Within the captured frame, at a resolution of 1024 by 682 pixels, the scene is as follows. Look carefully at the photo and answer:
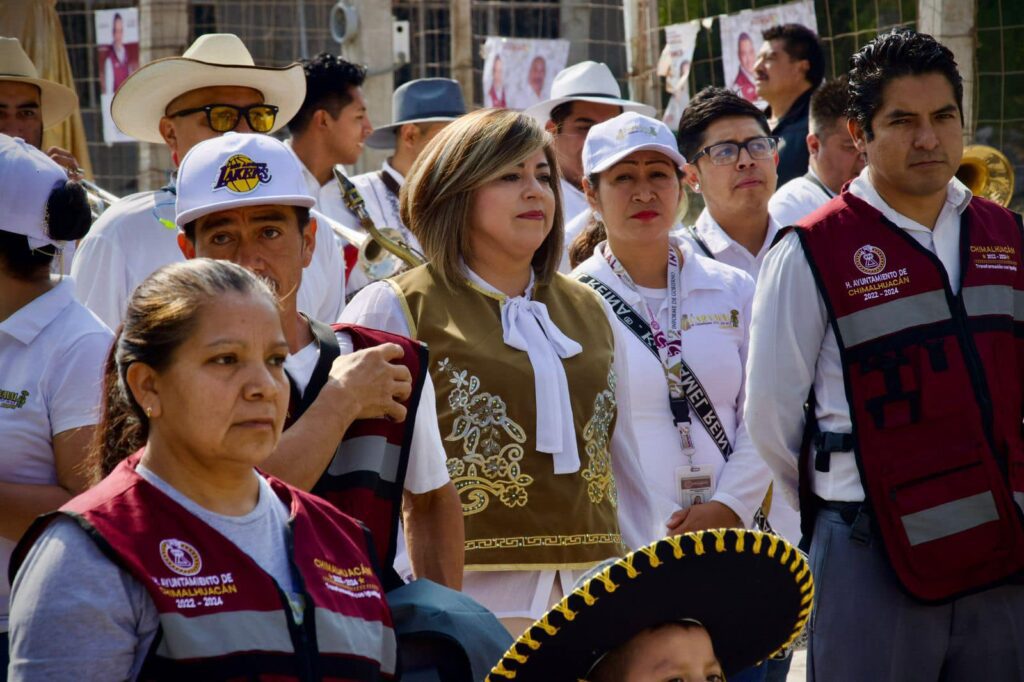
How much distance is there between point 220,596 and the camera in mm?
2605

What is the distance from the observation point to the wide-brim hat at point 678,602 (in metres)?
2.90

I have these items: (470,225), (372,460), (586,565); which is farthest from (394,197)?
(372,460)

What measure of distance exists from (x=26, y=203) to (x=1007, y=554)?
259 cm

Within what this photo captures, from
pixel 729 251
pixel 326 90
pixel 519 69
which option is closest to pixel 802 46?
pixel 326 90

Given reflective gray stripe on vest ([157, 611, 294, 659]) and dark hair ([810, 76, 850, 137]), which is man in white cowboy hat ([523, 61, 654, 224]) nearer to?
dark hair ([810, 76, 850, 137])

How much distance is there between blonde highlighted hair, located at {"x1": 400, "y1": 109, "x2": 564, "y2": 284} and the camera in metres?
4.31

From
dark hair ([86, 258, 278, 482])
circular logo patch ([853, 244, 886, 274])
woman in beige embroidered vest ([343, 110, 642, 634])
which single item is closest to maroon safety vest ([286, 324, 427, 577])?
dark hair ([86, 258, 278, 482])

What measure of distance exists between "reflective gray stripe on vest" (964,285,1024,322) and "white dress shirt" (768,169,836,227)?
2421 mm

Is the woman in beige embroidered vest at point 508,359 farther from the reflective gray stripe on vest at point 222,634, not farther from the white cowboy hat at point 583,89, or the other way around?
the white cowboy hat at point 583,89

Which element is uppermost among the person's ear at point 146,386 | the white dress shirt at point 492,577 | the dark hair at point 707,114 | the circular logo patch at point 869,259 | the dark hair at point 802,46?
the dark hair at point 802,46

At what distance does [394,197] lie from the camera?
7.34 metres

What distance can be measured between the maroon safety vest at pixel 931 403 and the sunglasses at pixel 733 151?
5.96ft

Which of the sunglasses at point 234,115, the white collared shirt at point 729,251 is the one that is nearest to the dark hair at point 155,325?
the sunglasses at point 234,115

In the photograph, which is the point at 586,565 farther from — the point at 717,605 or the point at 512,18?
the point at 512,18
